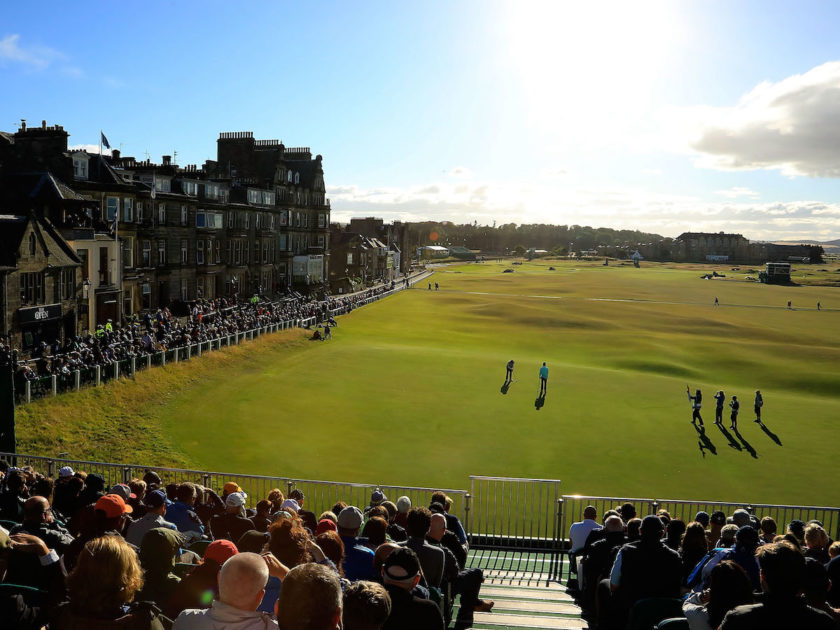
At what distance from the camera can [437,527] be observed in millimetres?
7988

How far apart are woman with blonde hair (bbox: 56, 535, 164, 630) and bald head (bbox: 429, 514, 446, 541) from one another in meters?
3.86

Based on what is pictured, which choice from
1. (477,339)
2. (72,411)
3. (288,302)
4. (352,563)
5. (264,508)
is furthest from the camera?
(288,302)

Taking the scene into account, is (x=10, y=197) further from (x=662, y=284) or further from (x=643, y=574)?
(x=662, y=284)

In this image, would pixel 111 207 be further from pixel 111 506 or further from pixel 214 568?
pixel 214 568

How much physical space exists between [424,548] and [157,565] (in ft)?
8.85

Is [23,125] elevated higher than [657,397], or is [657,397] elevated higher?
[23,125]

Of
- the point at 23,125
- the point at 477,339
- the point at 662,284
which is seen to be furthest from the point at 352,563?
the point at 662,284

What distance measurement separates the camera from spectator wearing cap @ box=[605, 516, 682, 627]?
7.45 m

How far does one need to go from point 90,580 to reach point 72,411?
23.2 m

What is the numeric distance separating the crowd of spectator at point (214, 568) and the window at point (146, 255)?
4159 cm

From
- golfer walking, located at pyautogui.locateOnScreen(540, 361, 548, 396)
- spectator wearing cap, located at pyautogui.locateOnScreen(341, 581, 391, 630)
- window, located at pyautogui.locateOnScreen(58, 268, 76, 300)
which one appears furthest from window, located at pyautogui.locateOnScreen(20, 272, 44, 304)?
spectator wearing cap, located at pyautogui.locateOnScreen(341, 581, 391, 630)

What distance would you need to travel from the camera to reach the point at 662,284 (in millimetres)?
123938

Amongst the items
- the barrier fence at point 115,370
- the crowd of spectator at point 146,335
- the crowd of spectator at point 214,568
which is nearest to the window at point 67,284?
the crowd of spectator at point 146,335

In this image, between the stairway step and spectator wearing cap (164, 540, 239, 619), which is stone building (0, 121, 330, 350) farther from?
spectator wearing cap (164, 540, 239, 619)
